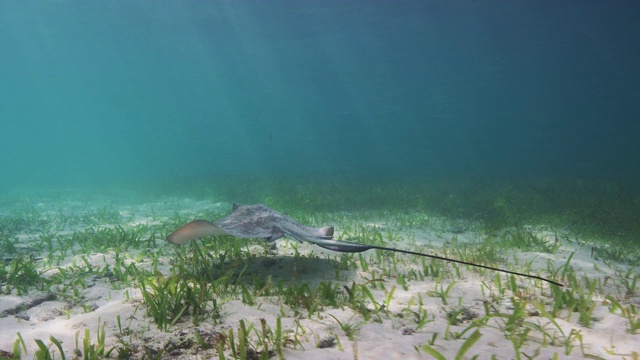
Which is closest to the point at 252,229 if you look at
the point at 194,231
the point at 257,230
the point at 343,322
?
the point at 257,230

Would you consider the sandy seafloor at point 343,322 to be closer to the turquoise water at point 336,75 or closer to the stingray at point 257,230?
the stingray at point 257,230

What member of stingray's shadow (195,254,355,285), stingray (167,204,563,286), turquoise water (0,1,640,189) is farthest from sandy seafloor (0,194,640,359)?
turquoise water (0,1,640,189)

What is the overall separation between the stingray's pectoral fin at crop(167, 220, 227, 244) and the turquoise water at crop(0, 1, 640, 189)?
50.9ft

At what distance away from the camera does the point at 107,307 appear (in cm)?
282

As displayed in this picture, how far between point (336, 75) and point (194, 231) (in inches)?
2761

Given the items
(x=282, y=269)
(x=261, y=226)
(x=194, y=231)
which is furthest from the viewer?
(x=282, y=269)

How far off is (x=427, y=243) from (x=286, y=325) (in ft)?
12.5

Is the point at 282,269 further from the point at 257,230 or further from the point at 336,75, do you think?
the point at 336,75

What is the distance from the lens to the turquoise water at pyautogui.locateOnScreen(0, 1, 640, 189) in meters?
32.5

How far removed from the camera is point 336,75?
227 ft

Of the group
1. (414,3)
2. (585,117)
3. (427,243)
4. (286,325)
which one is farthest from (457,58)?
(585,117)

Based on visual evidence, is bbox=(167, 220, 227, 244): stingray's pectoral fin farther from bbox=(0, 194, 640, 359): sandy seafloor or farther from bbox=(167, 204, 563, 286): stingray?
bbox=(0, 194, 640, 359): sandy seafloor

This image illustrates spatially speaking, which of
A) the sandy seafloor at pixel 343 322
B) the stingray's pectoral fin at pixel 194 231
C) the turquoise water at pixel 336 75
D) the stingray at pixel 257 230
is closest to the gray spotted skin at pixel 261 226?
the stingray at pixel 257 230

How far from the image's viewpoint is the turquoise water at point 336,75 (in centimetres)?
3253
